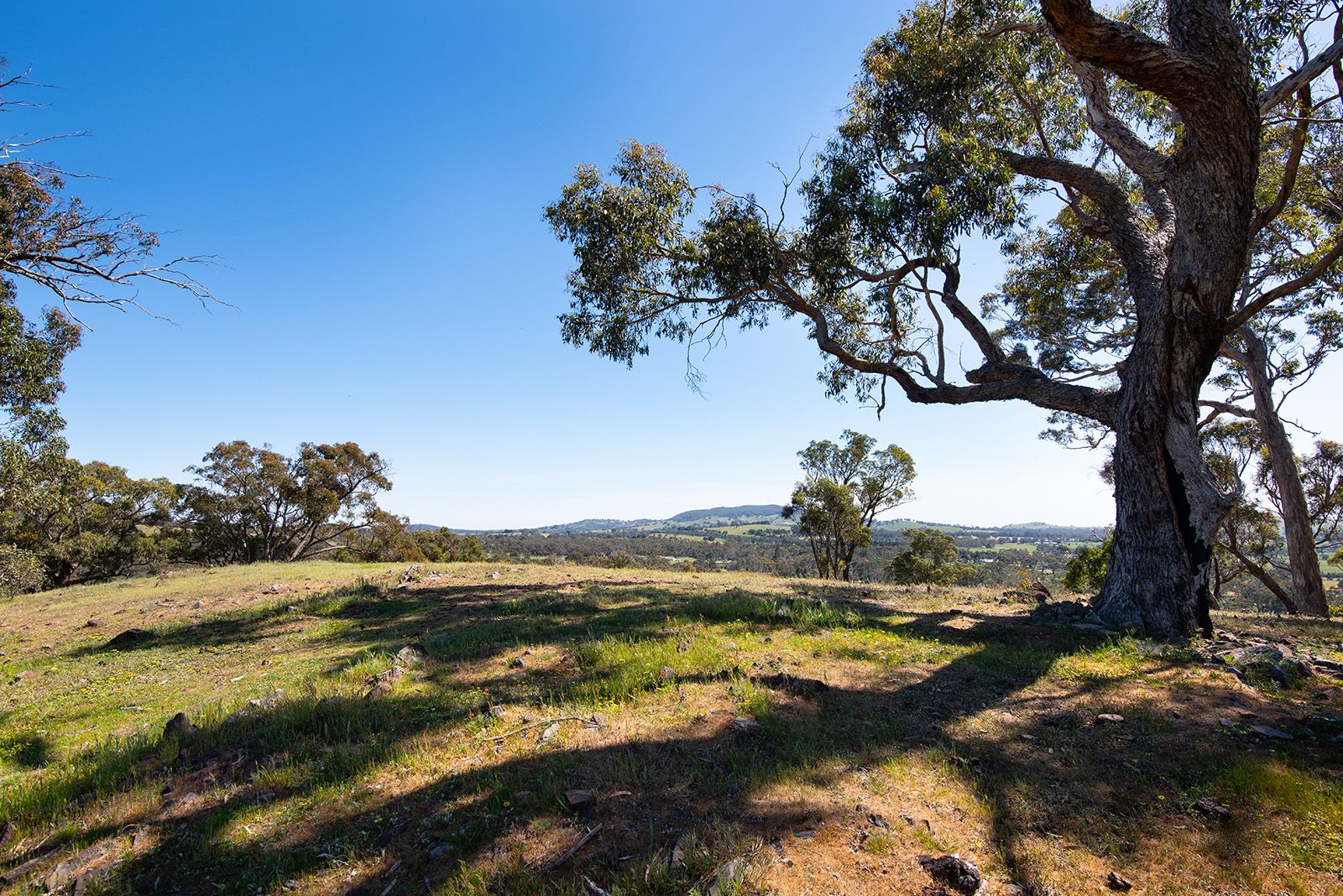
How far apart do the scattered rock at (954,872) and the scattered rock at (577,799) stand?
171cm

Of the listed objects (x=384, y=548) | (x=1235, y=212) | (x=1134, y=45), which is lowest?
(x=384, y=548)

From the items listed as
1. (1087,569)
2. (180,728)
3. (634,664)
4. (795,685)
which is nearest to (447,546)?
(1087,569)

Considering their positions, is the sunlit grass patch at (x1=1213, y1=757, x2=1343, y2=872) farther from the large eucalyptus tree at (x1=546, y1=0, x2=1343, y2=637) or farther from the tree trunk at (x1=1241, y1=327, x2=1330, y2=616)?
the tree trunk at (x1=1241, y1=327, x2=1330, y2=616)

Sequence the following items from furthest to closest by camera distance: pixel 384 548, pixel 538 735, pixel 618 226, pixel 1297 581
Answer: pixel 384 548
pixel 1297 581
pixel 618 226
pixel 538 735

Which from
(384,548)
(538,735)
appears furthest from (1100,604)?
(384,548)

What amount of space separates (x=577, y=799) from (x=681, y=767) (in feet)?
2.35

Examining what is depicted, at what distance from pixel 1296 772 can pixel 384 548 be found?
39.8 meters

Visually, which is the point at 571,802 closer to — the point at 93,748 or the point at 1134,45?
the point at 93,748

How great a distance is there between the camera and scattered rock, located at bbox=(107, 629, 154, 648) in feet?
28.6

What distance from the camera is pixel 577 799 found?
10.2 ft

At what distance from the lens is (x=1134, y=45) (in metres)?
5.35

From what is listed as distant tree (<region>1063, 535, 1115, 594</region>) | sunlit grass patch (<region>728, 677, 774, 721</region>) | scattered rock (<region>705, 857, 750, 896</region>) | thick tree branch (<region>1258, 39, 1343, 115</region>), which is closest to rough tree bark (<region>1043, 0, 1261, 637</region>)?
thick tree branch (<region>1258, 39, 1343, 115</region>)

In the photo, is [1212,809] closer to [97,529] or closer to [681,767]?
[681,767]

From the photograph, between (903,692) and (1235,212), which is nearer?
(903,692)
